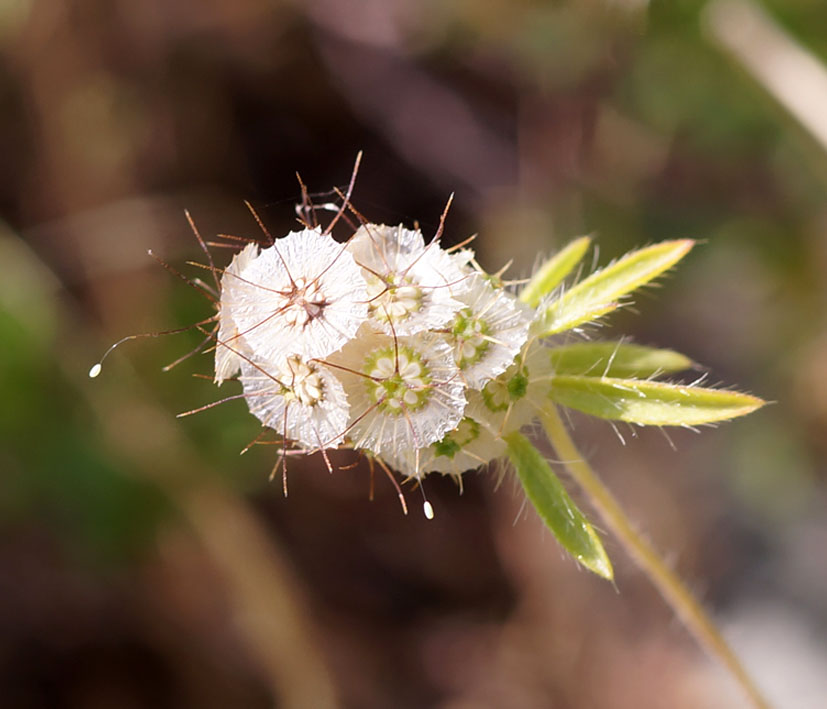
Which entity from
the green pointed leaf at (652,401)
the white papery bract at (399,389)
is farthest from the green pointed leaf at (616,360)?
the white papery bract at (399,389)

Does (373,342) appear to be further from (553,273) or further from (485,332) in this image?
(553,273)

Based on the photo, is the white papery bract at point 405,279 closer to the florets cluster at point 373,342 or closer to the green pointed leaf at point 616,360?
the florets cluster at point 373,342

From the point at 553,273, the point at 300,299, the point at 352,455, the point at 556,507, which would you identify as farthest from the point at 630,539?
the point at 352,455

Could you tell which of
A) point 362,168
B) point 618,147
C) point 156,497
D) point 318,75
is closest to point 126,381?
point 156,497

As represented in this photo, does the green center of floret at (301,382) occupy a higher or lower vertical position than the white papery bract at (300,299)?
lower

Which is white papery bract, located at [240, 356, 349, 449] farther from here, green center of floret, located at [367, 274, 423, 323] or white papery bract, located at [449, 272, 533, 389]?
white papery bract, located at [449, 272, 533, 389]

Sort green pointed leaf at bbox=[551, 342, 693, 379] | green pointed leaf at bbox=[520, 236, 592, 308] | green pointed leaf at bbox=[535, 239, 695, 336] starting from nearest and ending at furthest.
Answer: green pointed leaf at bbox=[535, 239, 695, 336], green pointed leaf at bbox=[551, 342, 693, 379], green pointed leaf at bbox=[520, 236, 592, 308]

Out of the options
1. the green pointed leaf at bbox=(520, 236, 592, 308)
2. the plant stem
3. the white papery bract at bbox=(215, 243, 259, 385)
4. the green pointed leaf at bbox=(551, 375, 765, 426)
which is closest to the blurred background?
the plant stem
